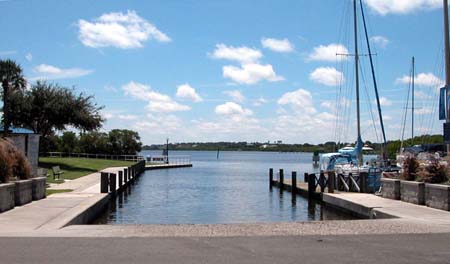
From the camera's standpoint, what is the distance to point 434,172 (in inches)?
798

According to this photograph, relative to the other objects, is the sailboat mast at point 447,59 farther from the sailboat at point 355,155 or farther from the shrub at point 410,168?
the sailboat at point 355,155

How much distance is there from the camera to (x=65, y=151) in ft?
309

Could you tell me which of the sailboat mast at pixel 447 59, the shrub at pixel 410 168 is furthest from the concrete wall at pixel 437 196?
the sailboat mast at pixel 447 59

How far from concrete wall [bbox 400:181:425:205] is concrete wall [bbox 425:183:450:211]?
0.27 metres

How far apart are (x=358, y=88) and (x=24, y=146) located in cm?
Result: 2346

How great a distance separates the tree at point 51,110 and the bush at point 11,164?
3362 centimetres

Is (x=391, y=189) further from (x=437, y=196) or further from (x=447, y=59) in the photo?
(x=447, y=59)

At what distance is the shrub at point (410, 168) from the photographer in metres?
22.1

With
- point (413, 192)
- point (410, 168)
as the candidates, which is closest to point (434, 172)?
point (413, 192)

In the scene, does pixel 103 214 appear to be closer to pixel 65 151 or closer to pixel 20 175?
pixel 20 175

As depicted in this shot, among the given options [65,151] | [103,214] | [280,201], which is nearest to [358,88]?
[280,201]

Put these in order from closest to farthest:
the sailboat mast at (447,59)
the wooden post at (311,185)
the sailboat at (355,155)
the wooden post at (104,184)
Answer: the sailboat mast at (447,59) → the wooden post at (104,184) → the wooden post at (311,185) → the sailboat at (355,155)

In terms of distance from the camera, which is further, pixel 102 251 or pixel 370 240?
pixel 370 240

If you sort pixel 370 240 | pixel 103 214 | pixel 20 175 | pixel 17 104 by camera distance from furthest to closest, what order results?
pixel 17 104 → pixel 103 214 → pixel 20 175 → pixel 370 240
